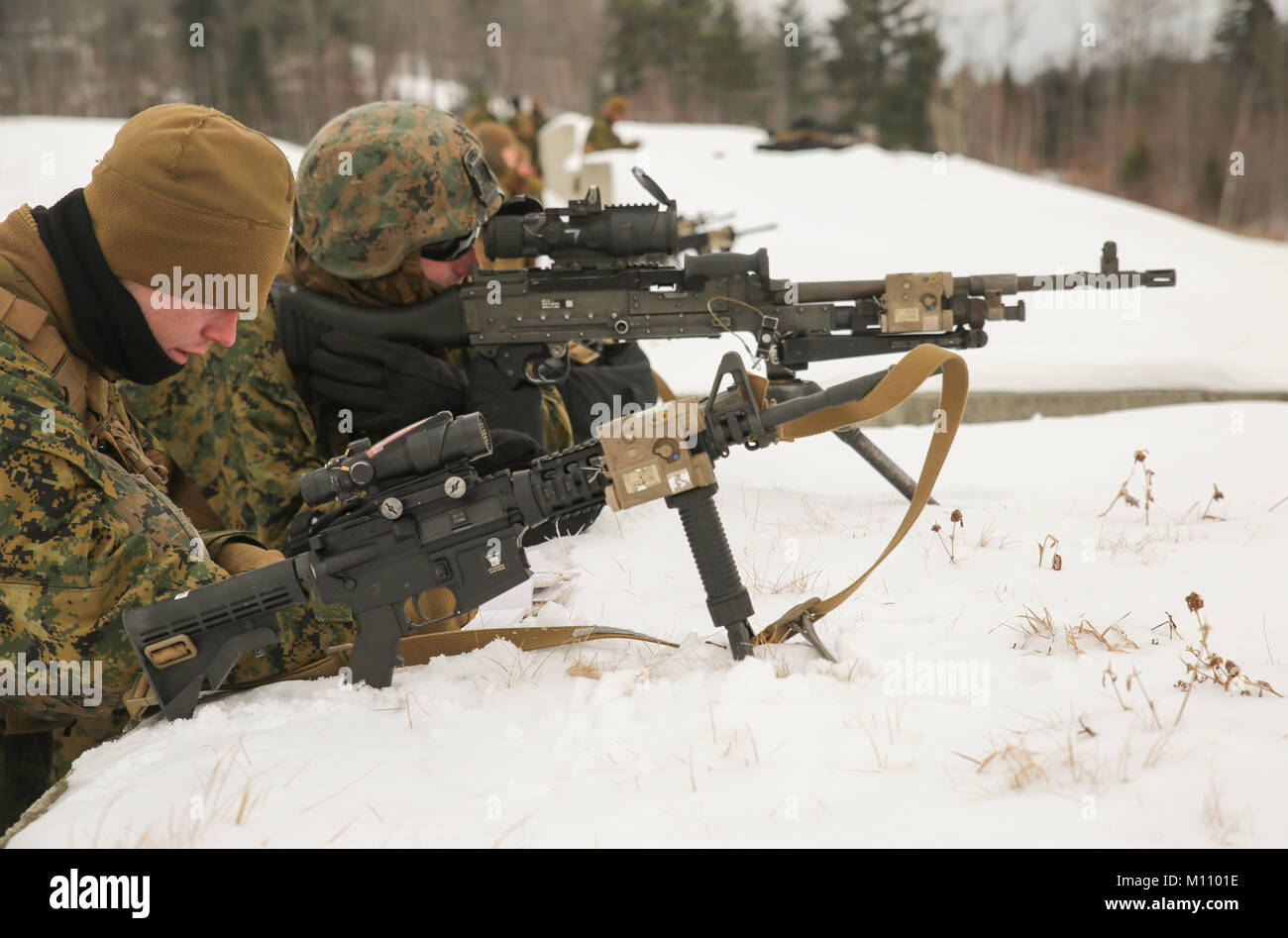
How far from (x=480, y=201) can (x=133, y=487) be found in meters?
1.75

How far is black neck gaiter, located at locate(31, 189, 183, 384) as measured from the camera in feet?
6.46

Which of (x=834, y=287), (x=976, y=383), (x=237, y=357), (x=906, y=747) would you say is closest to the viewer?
(x=906, y=747)

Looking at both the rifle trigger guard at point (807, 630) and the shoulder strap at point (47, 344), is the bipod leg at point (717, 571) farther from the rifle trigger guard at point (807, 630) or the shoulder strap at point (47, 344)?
the shoulder strap at point (47, 344)

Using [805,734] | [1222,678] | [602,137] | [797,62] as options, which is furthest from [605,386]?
[797,62]

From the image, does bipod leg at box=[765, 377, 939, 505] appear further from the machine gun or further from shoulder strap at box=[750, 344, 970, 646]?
the machine gun

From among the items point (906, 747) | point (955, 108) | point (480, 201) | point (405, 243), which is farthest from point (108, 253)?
point (955, 108)

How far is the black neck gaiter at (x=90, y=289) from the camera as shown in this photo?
1.97 metres

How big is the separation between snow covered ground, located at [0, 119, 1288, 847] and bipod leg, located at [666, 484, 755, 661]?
106mm

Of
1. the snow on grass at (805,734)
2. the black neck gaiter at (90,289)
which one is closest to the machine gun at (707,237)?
the snow on grass at (805,734)

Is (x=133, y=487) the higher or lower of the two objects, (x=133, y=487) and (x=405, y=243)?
the lower

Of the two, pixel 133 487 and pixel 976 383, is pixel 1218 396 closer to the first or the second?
pixel 976 383

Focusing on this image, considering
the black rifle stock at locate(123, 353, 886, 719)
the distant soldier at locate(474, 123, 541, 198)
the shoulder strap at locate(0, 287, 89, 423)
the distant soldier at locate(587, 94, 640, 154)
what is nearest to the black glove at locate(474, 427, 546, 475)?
the black rifle stock at locate(123, 353, 886, 719)

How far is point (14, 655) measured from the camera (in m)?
1.96

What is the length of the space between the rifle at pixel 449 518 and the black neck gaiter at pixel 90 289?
19.4 inches
